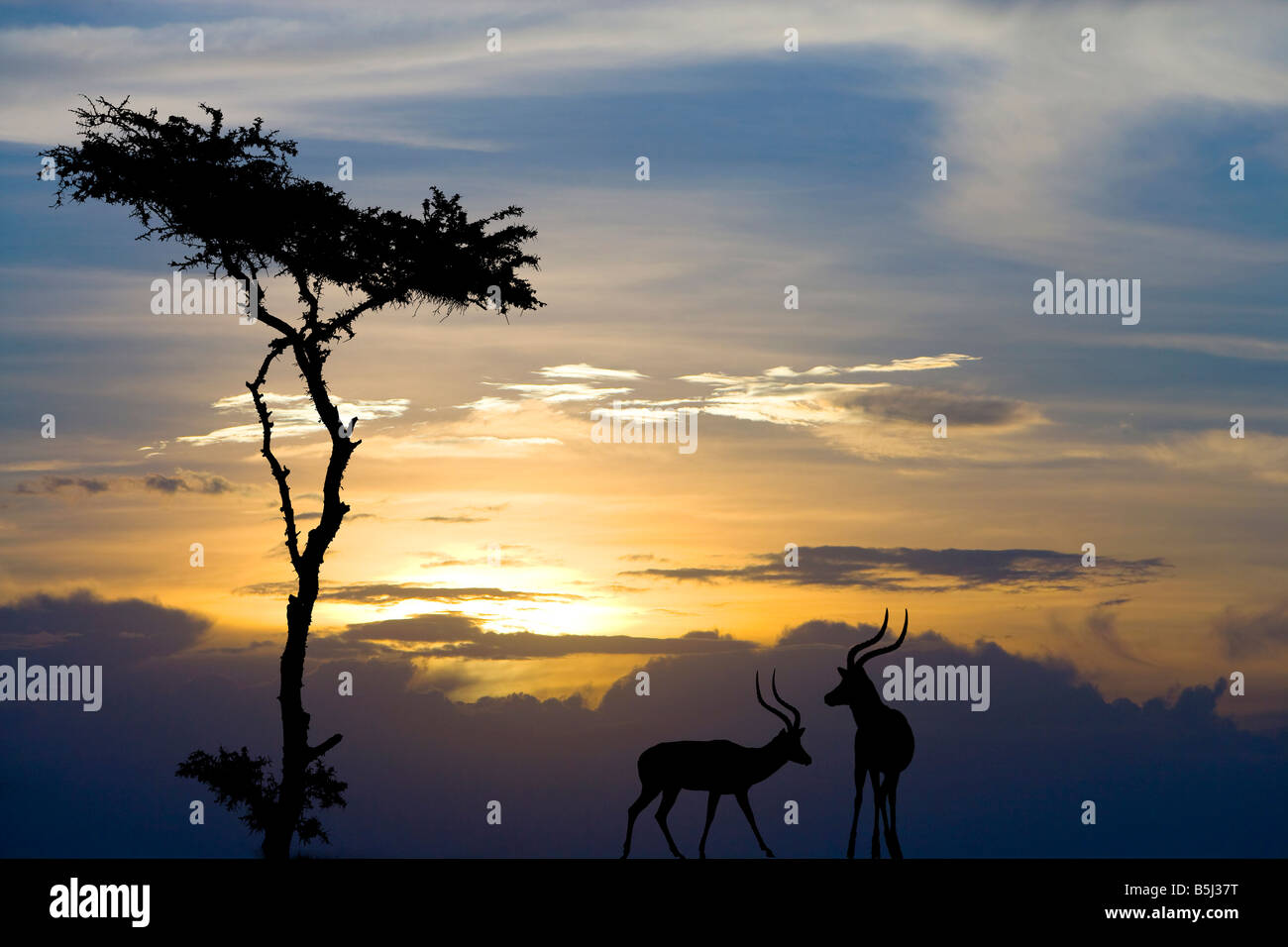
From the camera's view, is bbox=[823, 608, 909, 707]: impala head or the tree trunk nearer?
bbox=[823, 608, 909, 707]: impala head

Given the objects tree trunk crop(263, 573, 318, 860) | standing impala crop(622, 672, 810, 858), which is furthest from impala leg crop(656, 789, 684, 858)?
tree trunk crop(263, 573, 318, 860)

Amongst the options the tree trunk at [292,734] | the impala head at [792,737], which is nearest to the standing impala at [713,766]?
the impala head at [792,737]

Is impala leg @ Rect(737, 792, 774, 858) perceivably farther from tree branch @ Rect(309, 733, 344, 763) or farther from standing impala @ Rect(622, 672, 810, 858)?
tree branch @ Rect(309, 733, 344, 763)

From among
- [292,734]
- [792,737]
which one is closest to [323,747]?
[292,734]

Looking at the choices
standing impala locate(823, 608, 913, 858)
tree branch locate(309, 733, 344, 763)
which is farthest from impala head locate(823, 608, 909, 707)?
tree branch locate(309, 733, 344, 763)

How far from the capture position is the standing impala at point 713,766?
1891 cm

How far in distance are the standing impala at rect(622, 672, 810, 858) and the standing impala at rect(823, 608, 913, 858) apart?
1.18 m

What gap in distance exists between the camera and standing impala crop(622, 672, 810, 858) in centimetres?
1891

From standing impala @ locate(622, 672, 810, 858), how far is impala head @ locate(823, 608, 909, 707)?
94 centimetres

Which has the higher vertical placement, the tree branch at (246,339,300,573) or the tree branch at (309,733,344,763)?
the tree branch at (246,339,300,573)

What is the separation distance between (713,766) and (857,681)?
2496 millimetres
